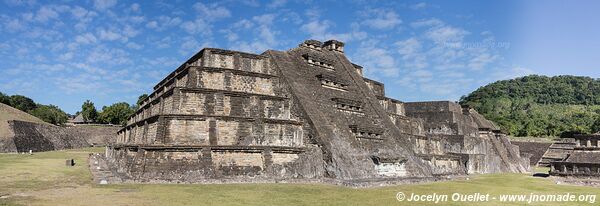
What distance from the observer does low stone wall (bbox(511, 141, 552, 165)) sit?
188ft

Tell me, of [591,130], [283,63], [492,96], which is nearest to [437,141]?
[283,63]

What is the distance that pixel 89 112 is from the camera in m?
78.4

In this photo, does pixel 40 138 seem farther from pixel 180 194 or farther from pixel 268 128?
pixel 180 194

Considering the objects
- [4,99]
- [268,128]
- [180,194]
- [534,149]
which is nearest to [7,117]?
[4,99]

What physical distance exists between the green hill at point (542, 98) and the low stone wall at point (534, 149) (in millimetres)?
29277

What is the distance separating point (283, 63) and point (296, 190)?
10.4m

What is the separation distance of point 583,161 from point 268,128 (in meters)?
21.0

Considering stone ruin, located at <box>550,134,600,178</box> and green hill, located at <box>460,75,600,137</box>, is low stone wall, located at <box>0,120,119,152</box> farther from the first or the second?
green hill, located at <box>460,75,600,137</box>

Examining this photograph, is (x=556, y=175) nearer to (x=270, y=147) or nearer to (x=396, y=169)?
(x=396, y=169)

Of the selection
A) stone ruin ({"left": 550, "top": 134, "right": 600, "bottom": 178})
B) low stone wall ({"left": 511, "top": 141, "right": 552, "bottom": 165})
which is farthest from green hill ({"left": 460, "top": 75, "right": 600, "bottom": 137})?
stone ruin ({"left": 550, "top": 134, "right": 600, "bottom": 178})

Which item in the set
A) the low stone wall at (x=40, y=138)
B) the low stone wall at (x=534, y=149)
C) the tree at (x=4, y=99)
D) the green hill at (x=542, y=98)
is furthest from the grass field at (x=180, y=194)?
the green hill at (x=542, y=98)

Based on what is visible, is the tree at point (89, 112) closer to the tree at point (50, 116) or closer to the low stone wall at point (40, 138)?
the tree at point (50, 116)

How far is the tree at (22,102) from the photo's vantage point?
78.7 meters

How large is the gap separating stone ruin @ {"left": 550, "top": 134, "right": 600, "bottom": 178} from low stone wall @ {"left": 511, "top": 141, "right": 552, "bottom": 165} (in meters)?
31.4
